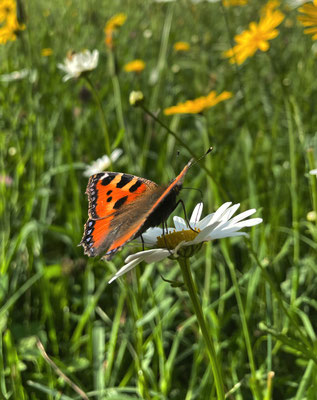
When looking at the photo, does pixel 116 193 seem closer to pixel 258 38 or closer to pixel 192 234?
pixel 192 234

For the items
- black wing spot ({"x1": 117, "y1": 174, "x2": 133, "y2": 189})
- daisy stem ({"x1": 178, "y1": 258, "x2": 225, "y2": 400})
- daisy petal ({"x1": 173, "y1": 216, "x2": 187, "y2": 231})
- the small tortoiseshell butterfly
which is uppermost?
black wing spot ({"x1": 117, "y1": 174, "x2": 133, "y2": 189})

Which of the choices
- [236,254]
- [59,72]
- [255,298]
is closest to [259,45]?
[236,254]

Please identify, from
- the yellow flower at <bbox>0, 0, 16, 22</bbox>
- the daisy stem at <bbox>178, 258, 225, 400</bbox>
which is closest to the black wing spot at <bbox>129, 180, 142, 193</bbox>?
the daisy stem at <bbox>178, 258, 225, 400</bbox>

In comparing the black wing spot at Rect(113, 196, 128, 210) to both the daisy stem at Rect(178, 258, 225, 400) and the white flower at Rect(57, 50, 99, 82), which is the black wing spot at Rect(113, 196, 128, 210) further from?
the white flower at Rect(57, 50, 99, 82)

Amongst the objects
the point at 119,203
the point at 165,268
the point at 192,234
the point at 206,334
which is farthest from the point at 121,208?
the point at 165,268

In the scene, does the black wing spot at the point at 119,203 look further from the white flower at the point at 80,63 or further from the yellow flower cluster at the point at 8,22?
the yellow flower cluster at the point at 8,22

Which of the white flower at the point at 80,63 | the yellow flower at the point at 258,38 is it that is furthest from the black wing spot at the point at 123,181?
the yellow flower at the point at 258,38

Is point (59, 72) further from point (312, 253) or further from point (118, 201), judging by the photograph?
point (118, 201)
